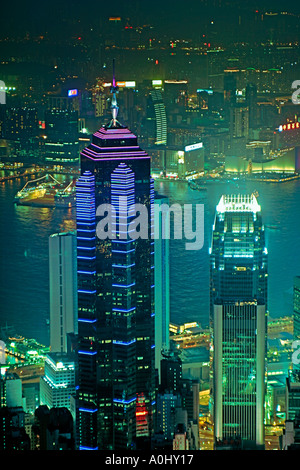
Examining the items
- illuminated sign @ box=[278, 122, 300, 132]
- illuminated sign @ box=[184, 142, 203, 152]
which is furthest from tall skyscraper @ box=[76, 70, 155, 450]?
illuminated sign @ box=[278, 122, 300, 132]

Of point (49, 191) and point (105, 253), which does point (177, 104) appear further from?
point (105, 253)

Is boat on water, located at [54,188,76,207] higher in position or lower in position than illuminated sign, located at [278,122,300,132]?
lower

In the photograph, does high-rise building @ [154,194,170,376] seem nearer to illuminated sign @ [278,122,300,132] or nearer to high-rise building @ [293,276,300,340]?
high-rise building @ [293,276,300,340]

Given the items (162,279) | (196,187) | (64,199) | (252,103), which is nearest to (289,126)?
(252,103)

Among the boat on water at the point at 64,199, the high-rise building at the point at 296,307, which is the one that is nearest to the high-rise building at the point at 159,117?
the boat on water at the point at 64,199

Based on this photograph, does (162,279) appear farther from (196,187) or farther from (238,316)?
(196,187)

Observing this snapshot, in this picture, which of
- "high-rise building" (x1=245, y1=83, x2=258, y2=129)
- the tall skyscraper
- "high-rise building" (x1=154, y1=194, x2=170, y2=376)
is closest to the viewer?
the tall skyscraper

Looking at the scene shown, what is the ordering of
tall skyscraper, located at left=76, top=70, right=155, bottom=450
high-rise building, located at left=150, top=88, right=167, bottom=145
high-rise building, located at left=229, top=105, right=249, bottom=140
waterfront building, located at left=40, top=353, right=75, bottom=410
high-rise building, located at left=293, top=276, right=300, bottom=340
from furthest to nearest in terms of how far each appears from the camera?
high-rise building, located at left=229, top=105, right=249, bottom=140 → high-rise building, located at left=150, top=88, right=167, bottom=145 → high-rise building, located at left=293, top=276, right=300, bottom=340 → waterfront building, located at left=40, top=353, right=75, bottom=410 → tall skyscraper, located at left=76, top=70, right=155, bottom=450

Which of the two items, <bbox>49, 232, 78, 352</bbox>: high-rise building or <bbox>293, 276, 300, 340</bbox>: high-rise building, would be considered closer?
<bbox>49, 232, 78, 352</bbox>: high-rise building
